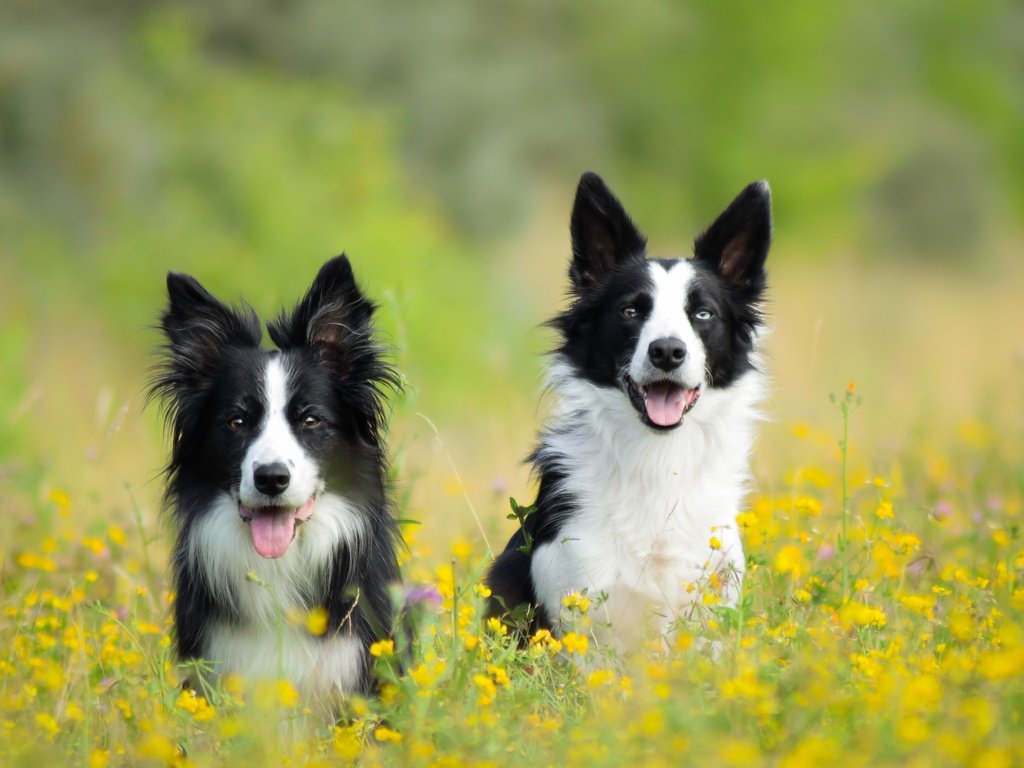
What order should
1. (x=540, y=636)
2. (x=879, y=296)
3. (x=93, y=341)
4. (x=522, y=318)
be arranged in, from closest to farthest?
1. (x=540, y=636)
2. (x=93, y=341)
3. (x=522, y=318)
4. (x=879, y=296)

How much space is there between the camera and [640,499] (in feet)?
15.9

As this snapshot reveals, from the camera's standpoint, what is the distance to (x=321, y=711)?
168 inches

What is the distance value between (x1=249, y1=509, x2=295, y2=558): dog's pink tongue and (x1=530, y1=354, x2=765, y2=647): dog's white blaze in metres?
0.98

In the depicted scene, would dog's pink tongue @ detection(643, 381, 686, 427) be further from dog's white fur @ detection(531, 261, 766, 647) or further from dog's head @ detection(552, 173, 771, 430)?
dog's white fur @ detection(531, 261, 766, 647)

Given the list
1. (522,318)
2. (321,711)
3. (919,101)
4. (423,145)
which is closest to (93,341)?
(522,318)

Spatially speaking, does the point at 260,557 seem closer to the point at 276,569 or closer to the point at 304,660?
the point at 276,569

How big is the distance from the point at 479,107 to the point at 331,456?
56.5 feet

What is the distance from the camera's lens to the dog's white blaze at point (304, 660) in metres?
4.25

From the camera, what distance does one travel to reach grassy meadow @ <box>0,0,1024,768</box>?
Result: 134 inches

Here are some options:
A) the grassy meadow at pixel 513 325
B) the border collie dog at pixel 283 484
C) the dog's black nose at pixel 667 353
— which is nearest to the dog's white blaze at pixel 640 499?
the grassy meadow at pixel 513 325

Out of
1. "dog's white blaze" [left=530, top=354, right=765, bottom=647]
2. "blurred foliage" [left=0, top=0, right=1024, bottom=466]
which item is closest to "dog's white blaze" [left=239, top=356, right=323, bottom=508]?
"blurred foliage" [left=0, top=0, right=1024, bottom=466]

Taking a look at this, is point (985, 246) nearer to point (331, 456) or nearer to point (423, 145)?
point (423, 145)

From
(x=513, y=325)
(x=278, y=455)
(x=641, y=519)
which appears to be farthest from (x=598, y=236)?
(x=513, y=325)

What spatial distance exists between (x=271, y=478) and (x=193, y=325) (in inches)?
30.2
